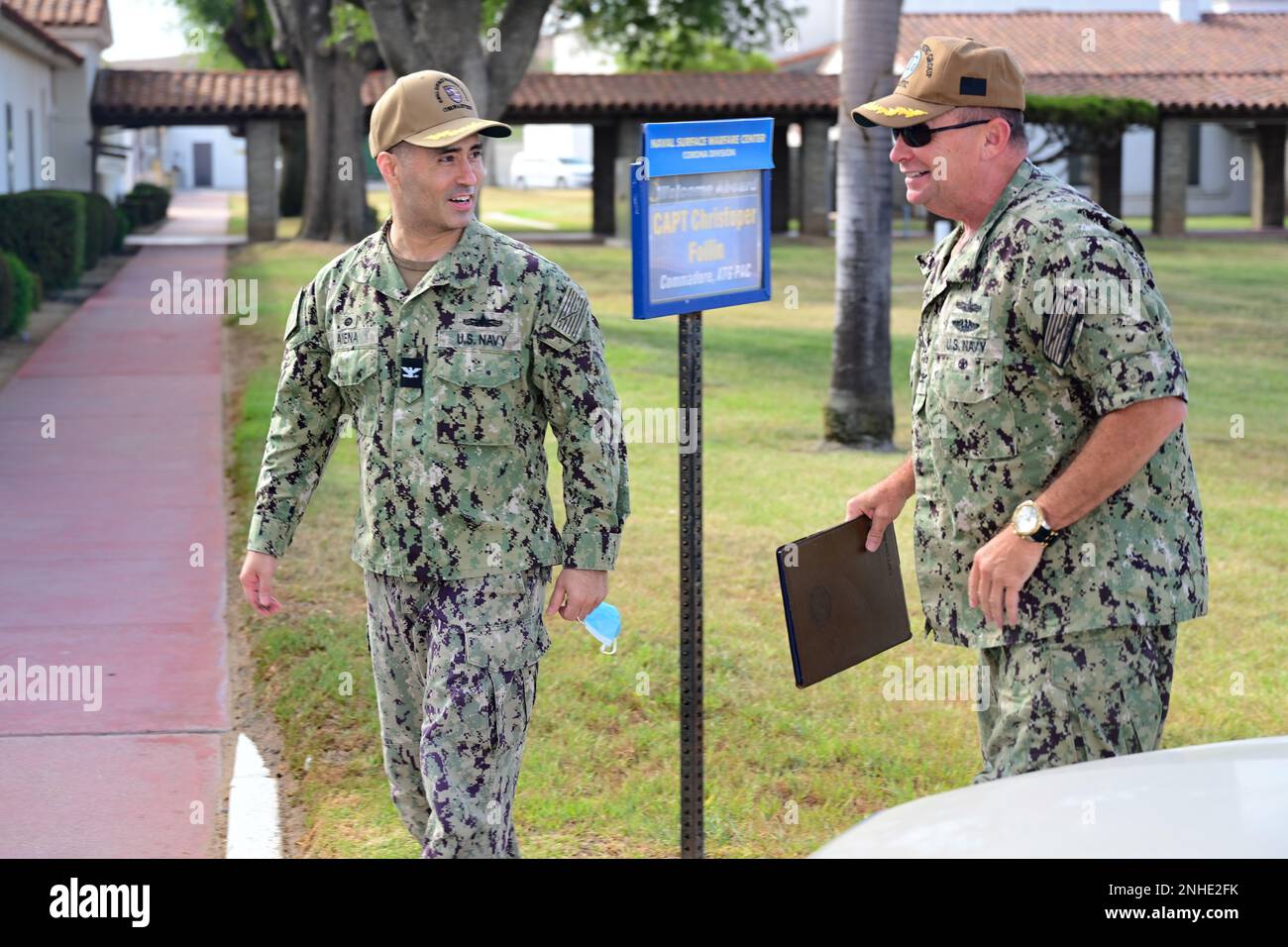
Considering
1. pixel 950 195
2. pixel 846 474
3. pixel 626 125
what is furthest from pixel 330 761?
pixel 626 125

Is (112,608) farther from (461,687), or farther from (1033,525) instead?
(1033,525)

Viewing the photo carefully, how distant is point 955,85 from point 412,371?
1334 mm

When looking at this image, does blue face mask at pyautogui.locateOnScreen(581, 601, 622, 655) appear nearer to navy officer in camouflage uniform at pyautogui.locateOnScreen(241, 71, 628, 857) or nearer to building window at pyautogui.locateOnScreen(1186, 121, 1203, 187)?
navy officer in camouflage uniform at pyautogui.locateOnScreen(241, 71, 628, 857)

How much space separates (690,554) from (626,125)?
34087 mm

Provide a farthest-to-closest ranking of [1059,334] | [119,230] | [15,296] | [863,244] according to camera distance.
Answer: [119,230], [15,296], [863,244], [1059,334]

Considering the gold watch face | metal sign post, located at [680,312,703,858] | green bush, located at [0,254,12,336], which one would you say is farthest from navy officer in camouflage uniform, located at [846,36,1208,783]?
green bush, located at [0,254,12,336]

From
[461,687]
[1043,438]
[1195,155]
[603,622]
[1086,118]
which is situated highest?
[1086,118]

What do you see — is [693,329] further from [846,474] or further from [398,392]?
[846,474]

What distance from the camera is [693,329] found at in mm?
4141

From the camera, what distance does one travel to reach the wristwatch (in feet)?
11.2

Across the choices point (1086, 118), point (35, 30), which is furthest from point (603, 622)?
point (1086, 118)

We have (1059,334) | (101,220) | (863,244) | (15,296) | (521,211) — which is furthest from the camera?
(521,211)

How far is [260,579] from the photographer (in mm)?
4094

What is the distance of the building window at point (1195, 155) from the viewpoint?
165 feet
